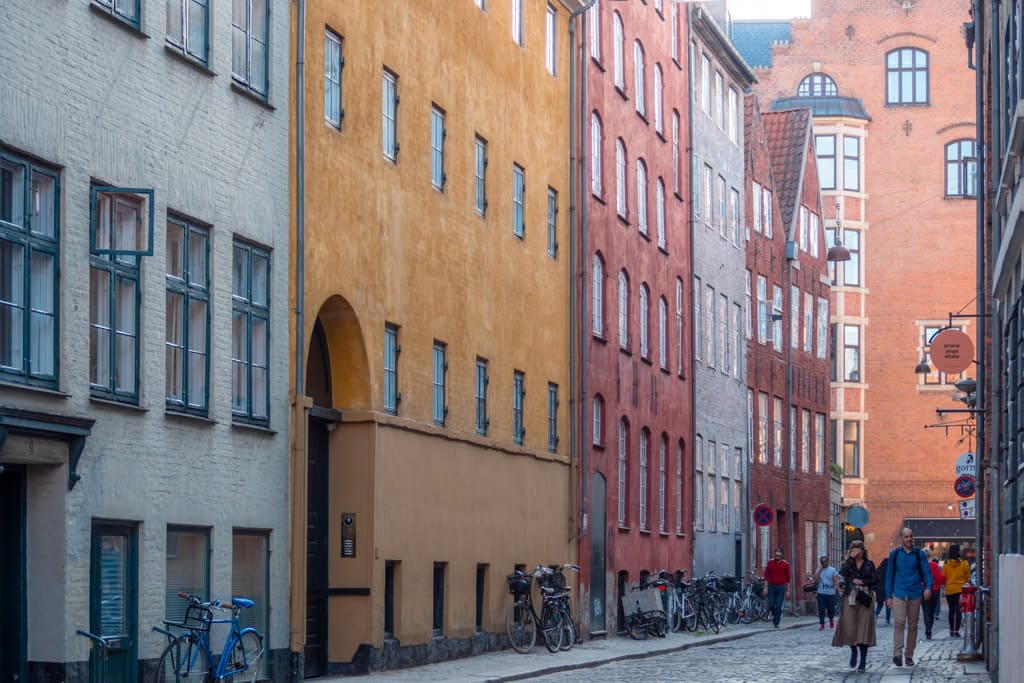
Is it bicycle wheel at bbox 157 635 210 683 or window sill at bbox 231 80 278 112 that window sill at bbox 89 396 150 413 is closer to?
bicycle wheel at bbox 157 635 210 683

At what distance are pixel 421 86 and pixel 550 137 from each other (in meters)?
7.16

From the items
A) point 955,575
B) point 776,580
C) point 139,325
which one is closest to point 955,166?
point 776,580

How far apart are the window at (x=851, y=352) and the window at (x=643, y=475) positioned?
33.1 meters

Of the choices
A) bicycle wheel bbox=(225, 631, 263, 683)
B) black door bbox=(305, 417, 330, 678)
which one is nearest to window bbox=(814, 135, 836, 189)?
black door bbox=(305, 417, 330, 678)

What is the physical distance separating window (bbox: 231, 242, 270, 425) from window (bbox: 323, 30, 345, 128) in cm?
276

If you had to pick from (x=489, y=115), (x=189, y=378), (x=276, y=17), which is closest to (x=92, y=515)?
(x=189, y=378)

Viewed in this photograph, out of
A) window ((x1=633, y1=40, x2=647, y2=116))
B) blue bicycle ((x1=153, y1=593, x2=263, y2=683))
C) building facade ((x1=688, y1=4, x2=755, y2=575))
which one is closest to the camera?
blue bicycle ((x1=153, y1=593, x2=263, y2=683))

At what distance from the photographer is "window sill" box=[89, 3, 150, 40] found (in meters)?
16.9

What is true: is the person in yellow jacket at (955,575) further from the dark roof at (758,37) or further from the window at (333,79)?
the dark roof at (758,37)

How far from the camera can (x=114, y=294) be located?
17.2 m

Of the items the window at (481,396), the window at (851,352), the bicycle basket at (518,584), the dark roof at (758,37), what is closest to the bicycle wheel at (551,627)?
the bicycle basket at (518,584)

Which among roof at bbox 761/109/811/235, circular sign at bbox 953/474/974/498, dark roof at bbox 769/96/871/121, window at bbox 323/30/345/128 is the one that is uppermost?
dark roof at bbox 769/96/871/121

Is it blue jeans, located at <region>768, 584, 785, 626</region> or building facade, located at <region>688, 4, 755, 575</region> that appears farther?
building facade, located at <region>688, 4, 755, 575</region>

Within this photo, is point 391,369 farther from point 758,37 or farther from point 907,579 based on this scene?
A: point 758,37
